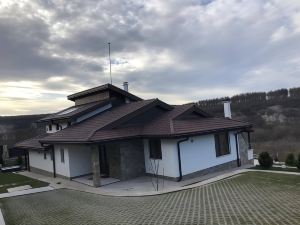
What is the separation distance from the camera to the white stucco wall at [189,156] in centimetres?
1445

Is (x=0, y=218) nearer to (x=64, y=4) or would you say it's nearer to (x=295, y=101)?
(x=64, y=4)

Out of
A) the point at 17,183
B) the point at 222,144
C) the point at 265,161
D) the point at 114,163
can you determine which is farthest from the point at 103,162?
the point at 265,161

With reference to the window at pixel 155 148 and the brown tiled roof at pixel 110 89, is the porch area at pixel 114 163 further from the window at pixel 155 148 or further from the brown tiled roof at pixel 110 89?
the brown tiled roof at pixel 110 89

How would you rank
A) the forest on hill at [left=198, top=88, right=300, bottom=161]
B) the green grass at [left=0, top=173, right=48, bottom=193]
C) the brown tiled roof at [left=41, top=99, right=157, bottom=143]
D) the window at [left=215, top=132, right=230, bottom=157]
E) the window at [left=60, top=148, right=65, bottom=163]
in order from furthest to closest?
the forest on hill at [left=198, top=88, right=300, bottom=161], the window at [left=60, top=148, right=65, bottom=163], the window at [left=215, top=132, right=230, bottom=157], the green grass at [left=0, top=173, right=48, bottom=193], the brown tiled roof at [left=41, top=99, right=157, bottom=143]

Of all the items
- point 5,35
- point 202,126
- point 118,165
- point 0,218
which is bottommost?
point 0,218

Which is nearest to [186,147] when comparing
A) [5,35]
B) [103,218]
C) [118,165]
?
[118,165]

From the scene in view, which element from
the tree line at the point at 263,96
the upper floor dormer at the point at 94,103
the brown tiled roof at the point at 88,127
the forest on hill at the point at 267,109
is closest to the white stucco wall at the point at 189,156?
the brown tiled roof at the point at 88,127

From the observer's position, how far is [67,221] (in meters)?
9.34

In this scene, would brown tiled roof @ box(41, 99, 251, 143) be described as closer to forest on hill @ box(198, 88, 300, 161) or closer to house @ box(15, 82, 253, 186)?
house @ box(15, 82, 253, 186)

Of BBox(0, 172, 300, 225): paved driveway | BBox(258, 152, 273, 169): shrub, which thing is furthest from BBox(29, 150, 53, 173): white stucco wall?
BBox(258, 152, 273, 169): shrub

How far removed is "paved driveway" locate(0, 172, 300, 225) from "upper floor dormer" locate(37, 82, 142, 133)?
18.7ft

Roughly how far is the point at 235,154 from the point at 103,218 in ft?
35.8

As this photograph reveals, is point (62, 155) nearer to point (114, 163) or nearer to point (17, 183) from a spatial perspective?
point (17, 183)

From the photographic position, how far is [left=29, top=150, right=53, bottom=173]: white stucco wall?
1903cm
